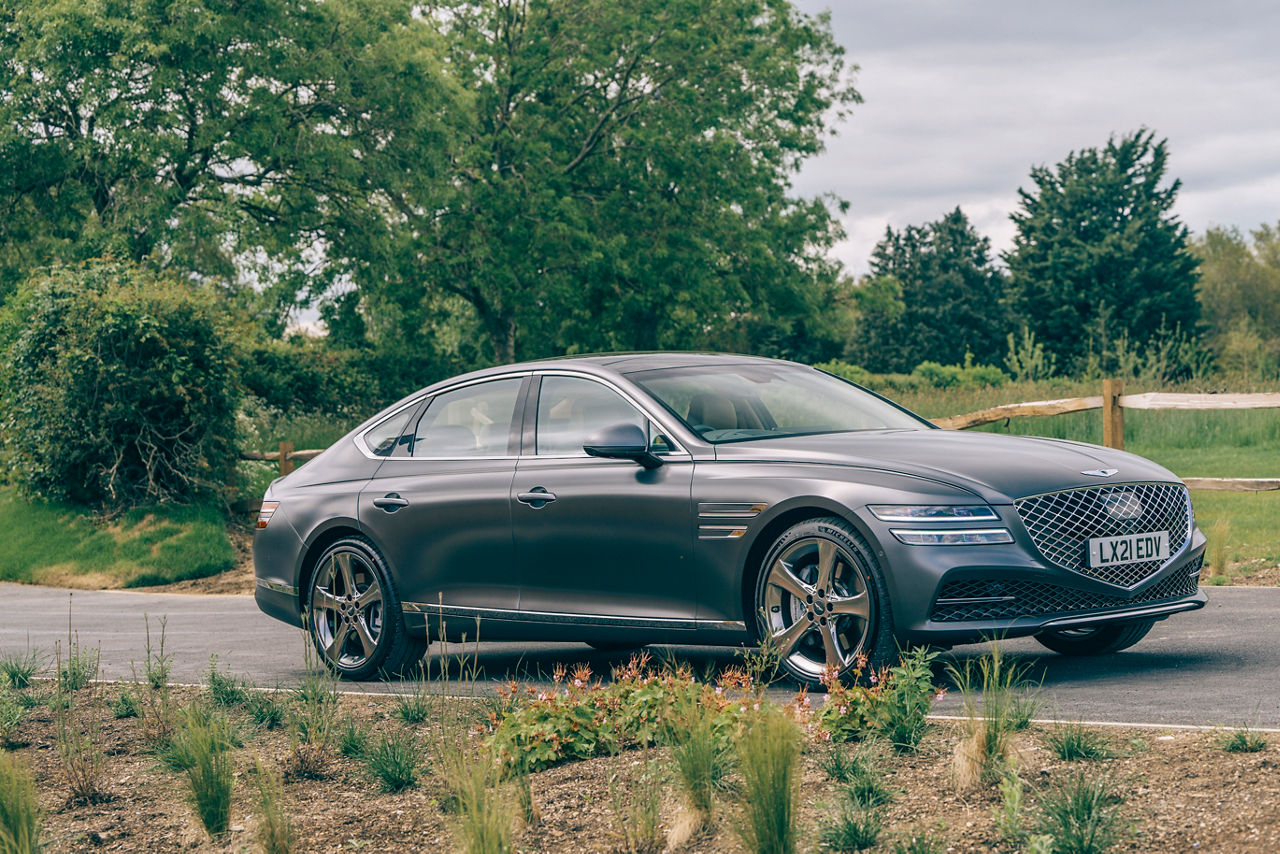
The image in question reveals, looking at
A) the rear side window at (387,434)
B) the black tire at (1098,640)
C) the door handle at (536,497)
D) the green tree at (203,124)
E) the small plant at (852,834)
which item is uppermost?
the green tree at (203,124)

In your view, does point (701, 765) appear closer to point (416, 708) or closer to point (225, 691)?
point (416, 708)

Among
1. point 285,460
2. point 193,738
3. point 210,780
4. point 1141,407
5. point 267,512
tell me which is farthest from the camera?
point 285,460

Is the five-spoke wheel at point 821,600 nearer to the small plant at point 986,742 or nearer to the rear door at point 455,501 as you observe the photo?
the small plant at point 986,742

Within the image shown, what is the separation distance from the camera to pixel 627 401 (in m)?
7.37

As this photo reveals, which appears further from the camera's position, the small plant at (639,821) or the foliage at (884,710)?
the foliage at (884,710)

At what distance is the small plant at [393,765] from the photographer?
17.1ft

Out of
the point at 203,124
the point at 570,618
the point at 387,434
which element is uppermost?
the point at 203,124

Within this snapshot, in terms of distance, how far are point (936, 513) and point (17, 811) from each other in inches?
146

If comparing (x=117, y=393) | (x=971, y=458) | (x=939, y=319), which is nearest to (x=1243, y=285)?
(x=939, y=319)

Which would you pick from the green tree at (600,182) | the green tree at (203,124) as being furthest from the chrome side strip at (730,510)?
the green tree at (600,182)

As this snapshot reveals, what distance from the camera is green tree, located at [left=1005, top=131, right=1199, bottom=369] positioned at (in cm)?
6066

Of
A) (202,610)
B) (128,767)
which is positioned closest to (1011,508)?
(128,767)

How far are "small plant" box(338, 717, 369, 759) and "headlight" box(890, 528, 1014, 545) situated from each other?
2359 millimetres

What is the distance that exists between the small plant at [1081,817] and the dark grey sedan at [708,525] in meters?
2.02
